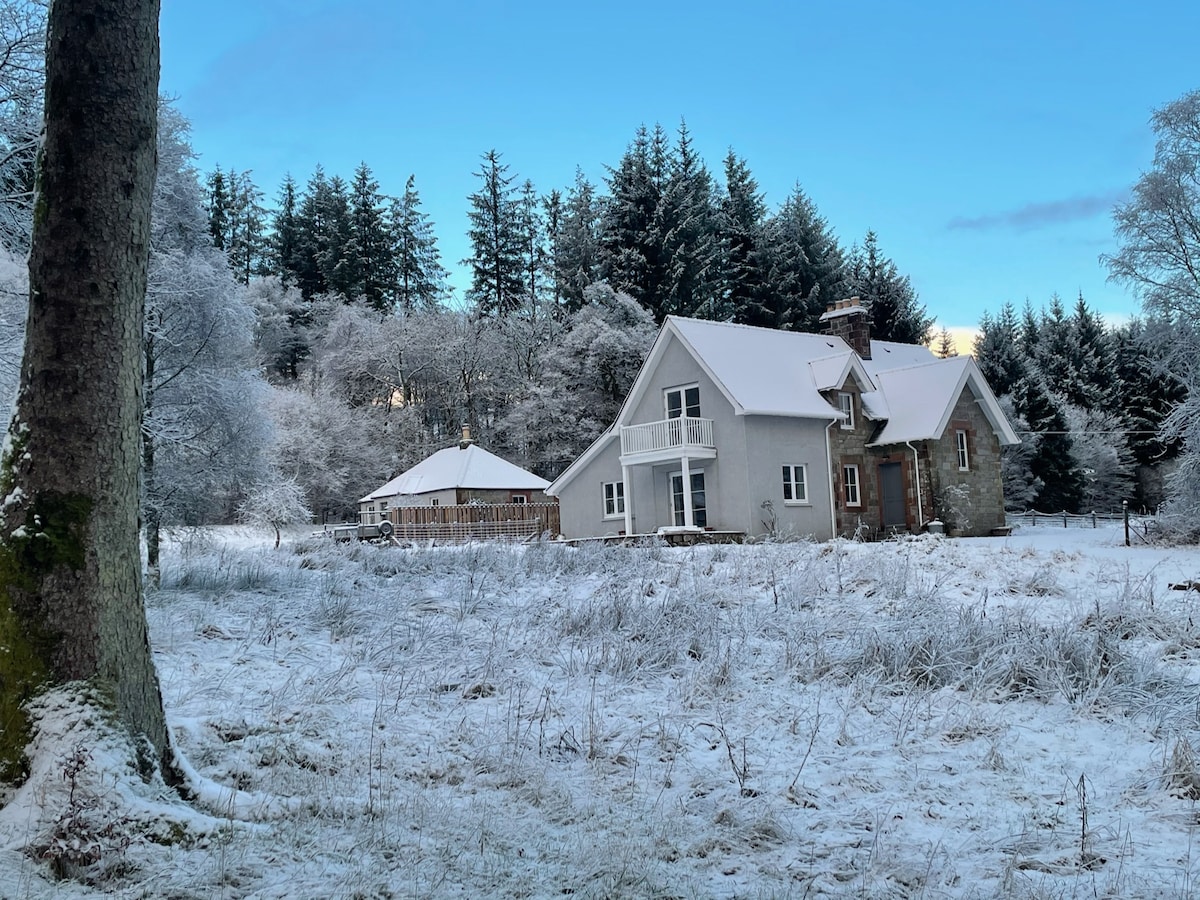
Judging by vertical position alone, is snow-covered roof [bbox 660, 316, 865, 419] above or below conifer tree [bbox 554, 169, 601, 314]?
below

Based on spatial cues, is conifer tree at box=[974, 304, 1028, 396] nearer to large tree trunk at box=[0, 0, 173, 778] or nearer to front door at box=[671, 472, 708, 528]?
front door at box=[671, 472, 708, 528]

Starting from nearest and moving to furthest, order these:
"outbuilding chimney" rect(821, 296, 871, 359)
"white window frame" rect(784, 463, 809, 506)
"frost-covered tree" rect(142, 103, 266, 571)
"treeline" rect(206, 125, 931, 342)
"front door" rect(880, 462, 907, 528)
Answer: "frost-covered tree" rect(142, 103, 266, 571) < "white window frame" rect(784, 463, 809, 506) < "front door" rect(880, 462, 907, 528) < "outbuilding chimney" rect(821, 296, 871, 359) < "treeline" rect(206, 125, 931, 342)

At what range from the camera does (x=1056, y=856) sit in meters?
4.27

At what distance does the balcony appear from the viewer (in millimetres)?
25859

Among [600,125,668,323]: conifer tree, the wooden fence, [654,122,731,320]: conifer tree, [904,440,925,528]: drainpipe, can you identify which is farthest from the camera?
[600,125,668,323]: conifer tree

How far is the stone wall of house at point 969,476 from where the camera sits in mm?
27812

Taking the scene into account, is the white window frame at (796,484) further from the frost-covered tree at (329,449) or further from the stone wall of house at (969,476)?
the frost-covered tree at (329,449)

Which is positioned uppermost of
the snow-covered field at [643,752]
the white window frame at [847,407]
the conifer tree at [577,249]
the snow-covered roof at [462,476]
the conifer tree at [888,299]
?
the conifer tree at [577,249]

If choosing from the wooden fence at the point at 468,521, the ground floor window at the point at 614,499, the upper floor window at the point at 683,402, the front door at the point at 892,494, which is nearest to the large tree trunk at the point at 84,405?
the upper floor window at the point at 683,402

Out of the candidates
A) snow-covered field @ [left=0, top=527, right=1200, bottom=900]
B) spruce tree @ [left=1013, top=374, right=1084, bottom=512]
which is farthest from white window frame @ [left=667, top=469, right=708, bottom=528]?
spruce tree @ [left=1013, top=374, right=1084, bottom=512]

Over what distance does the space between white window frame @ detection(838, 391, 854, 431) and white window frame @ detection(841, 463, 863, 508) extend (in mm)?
1198

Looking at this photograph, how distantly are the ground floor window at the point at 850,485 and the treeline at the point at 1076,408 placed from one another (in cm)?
1332

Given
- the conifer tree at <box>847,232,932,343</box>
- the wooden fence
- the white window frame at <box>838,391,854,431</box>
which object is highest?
the conifer tree at <box>847,232,932,343</box>

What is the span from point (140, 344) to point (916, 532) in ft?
84.6
